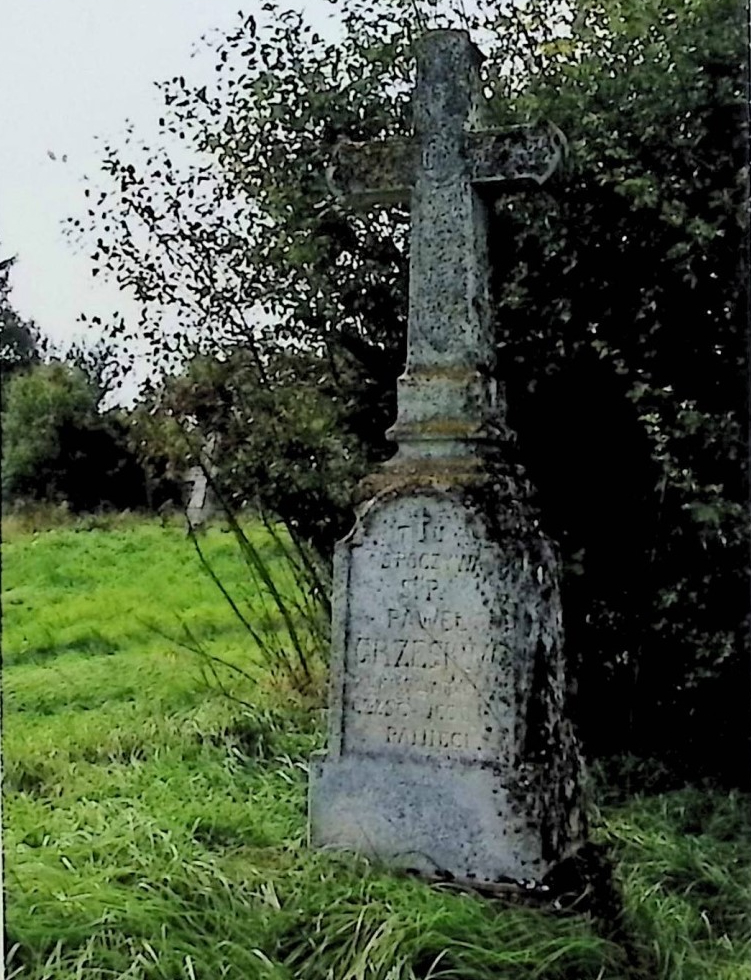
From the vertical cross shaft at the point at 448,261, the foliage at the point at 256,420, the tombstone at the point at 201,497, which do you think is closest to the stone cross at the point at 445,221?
the vertical cross shaft at the point at 448,261

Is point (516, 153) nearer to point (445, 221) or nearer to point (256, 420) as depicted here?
point (445, 221)

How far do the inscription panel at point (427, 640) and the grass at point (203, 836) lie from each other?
115 millimetres

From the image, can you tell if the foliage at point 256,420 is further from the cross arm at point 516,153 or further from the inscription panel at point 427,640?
the cross arm at point 516,153

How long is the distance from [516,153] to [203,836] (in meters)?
0.86

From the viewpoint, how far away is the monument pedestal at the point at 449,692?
1682 millimetres

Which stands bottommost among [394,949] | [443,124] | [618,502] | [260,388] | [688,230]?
[394,949]

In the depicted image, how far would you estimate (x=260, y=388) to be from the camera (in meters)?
1.80

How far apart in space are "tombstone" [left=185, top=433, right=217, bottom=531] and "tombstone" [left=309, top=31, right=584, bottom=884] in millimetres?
169

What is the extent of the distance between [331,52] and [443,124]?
6.9 inches

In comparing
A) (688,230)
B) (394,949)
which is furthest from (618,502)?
(394,949)

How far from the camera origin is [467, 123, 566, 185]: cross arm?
5.41 feet

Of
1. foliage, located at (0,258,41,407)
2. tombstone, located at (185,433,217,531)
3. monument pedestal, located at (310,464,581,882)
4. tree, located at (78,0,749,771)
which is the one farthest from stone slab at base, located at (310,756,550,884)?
foliage, located at (0,258,41,407)

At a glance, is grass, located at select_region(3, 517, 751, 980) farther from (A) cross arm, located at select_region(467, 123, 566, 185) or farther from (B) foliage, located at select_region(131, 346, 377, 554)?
(A) cross arm, located at select_region(467, 123, 566, 185)

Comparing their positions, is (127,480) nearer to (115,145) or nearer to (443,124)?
(115,145)
